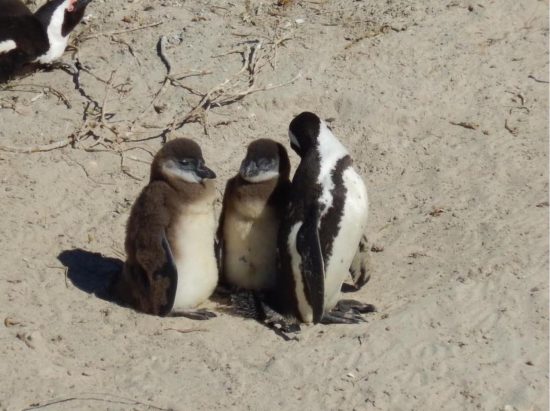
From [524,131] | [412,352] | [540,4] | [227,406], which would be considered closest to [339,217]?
[412,352]

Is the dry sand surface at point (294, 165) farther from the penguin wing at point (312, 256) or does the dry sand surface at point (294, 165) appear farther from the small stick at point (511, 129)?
the penguin wing at point (312, 256)

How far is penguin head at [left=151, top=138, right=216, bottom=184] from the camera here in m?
5.29

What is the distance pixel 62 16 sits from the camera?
26.2ft

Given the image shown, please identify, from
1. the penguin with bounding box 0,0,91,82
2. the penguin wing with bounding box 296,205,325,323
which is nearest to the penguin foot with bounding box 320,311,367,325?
the penguin wing with bounding box 296,205,325,323

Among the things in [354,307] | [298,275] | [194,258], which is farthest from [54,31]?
[354,307]

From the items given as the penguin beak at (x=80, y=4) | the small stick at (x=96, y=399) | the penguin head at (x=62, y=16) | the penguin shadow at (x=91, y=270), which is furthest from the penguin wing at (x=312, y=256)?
the penguin beak at (x=80, y=4)

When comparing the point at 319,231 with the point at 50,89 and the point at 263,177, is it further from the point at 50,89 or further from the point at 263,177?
the point at 50,89

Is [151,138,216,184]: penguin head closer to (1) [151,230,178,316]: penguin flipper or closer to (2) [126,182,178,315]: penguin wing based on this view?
(2) [126,182,178,315]: penguin wing

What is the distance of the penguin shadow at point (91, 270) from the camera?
18.8 feet

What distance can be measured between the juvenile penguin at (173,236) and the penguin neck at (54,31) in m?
2.78

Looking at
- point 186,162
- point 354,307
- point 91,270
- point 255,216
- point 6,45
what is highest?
point 186,162

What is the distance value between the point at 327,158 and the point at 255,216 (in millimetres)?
470

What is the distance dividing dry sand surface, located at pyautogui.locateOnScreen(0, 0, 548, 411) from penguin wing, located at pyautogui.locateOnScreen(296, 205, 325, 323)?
8.2 inches

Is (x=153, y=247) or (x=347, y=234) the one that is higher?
(x=153, y=247)
